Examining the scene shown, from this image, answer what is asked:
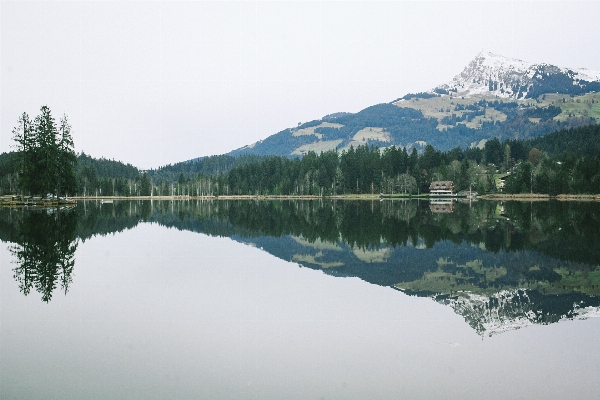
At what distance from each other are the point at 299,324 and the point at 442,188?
149049mm

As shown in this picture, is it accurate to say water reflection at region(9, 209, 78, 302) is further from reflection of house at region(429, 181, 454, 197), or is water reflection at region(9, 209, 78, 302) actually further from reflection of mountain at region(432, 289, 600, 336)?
reflection of house at region(429, 181, 454, 197)

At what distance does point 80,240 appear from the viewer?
107ft

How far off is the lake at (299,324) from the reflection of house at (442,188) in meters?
129

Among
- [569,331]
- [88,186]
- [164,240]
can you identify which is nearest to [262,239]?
[164,240]

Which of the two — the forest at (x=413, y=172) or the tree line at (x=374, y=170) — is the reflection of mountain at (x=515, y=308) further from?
the forest at (x=413, y=172)

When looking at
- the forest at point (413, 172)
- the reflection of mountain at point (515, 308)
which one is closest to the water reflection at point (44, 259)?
the reflection of mountain at point (515, 308)

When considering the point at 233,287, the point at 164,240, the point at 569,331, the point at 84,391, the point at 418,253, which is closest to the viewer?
the point at 84,391

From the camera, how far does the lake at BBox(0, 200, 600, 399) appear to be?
9.69 m

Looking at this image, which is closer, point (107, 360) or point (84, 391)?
point (84, 391)

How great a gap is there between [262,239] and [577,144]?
7392 inches

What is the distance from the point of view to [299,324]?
44.9 feet

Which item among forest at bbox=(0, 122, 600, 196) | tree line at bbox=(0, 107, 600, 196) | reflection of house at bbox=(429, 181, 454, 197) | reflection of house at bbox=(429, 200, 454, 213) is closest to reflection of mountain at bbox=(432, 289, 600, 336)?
reflection of house at bbox=(429, 200, 454, 213)

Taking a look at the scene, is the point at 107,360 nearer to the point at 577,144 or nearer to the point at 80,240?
the point at 80,240

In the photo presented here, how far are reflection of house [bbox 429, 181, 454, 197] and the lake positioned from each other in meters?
129
